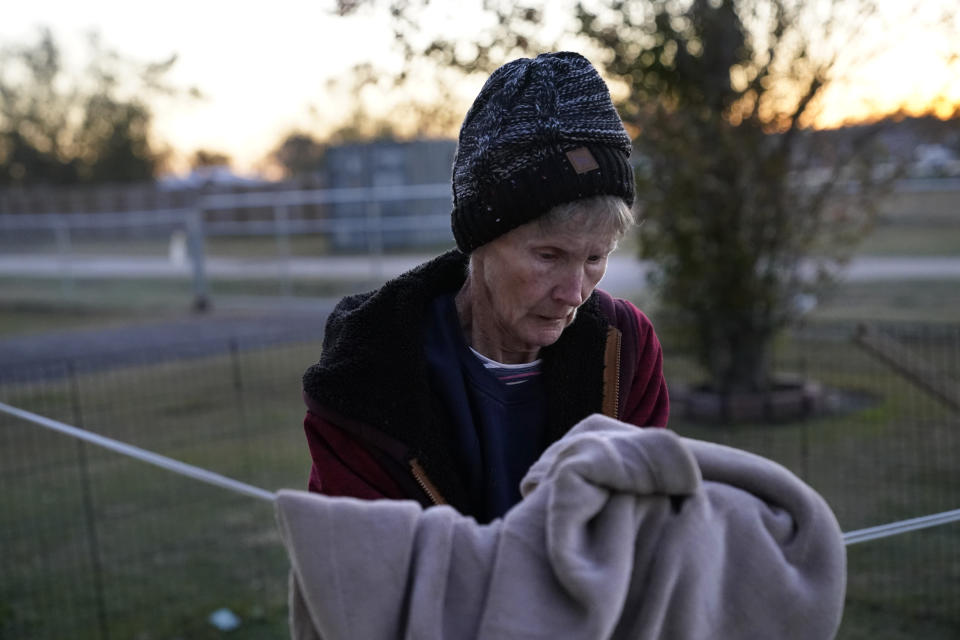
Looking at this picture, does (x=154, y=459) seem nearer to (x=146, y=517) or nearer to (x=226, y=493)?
(x=146, y=517)

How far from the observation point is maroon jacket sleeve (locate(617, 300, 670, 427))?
161 cm

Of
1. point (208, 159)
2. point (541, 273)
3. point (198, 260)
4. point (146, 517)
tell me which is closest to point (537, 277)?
point (541, 273)

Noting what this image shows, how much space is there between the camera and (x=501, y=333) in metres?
1.58

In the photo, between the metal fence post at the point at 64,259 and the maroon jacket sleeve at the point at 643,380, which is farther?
the metal fence post at the point at 64,259

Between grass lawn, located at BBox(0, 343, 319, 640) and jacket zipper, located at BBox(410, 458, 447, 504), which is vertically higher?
jacket zipper, located at BBox(410, 458, 447, 504)

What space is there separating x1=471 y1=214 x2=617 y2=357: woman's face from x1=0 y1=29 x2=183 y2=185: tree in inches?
1398

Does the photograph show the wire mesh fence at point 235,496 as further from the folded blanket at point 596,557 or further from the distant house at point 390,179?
the distant house at point 390,179

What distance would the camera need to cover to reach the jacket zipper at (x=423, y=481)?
140 centimetres

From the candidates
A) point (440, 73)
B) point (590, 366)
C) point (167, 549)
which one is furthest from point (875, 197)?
point (590, 366)

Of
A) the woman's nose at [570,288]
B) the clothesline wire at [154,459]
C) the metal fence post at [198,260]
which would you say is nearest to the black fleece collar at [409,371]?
the woman's nose at [570,288]

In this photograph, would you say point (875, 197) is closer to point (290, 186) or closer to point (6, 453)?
point (6, 453)

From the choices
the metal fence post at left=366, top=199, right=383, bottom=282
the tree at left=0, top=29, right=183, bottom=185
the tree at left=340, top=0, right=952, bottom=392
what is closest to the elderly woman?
the tree at left=340, top=0, right=952, bottom=392

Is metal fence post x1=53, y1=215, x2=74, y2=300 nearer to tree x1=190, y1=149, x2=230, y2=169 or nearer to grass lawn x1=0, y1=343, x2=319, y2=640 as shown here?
grass lawn x1=0, y1=343, x2=319, y2=640

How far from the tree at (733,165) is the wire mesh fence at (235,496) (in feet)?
1.56
